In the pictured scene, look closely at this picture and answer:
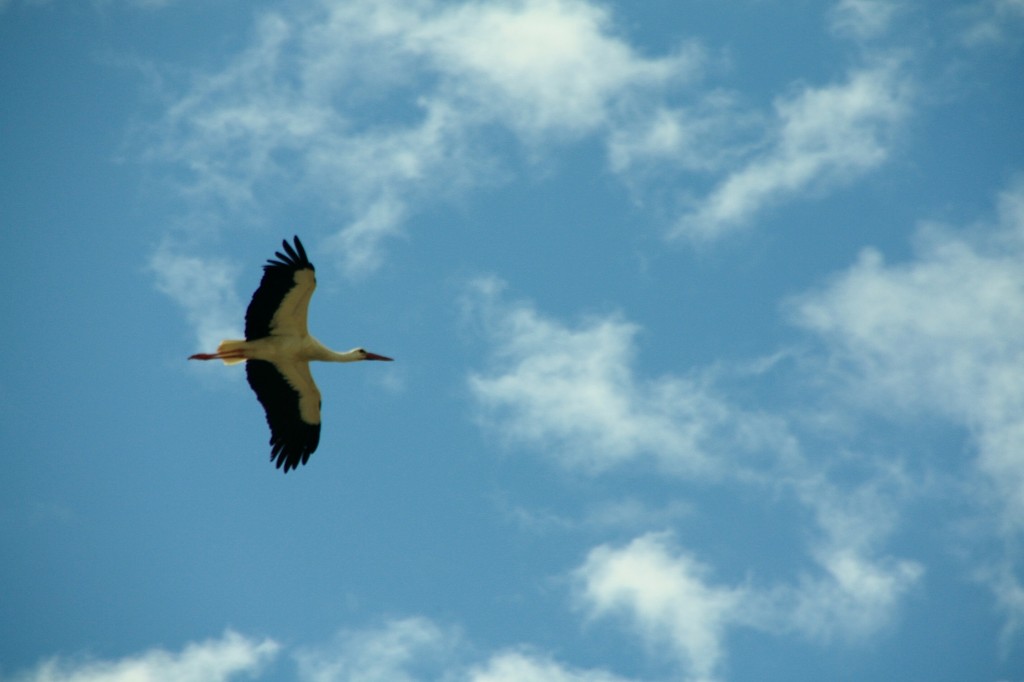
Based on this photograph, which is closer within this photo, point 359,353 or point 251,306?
point 251,306

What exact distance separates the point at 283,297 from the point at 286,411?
2.39 meters

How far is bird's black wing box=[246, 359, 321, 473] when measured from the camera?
2736 cm

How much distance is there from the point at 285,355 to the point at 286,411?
1.14 metres

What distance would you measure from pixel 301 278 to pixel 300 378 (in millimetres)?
2286

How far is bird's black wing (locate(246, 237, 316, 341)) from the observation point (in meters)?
26.0

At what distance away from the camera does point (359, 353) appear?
28438 millimetres

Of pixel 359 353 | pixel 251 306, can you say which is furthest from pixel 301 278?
pixel 359 353

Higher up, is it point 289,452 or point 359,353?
point 359,353

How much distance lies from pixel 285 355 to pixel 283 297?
4.11ft

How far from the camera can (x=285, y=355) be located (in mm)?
27031

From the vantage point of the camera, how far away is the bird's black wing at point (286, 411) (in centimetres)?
2736

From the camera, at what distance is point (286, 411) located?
90.4 ft

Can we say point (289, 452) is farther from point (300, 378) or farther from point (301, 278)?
point (301, 278)

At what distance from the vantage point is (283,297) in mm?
26281
